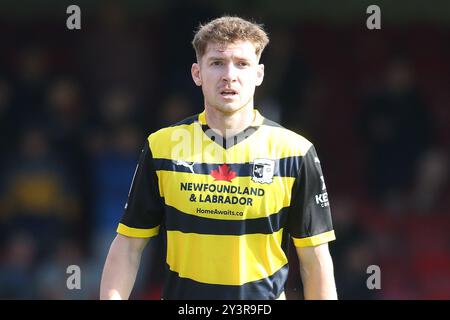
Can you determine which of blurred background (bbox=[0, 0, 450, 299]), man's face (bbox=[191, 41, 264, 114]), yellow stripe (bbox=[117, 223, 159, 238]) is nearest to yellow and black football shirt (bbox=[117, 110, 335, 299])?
yellow stripe (bbox=[117, 223, 159, 238])

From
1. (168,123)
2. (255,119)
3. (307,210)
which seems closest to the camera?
(307,210)

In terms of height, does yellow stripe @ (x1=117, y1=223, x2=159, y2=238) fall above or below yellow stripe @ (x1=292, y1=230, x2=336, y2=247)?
above

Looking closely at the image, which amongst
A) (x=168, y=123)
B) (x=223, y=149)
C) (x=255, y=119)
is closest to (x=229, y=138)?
(x=223, y=149)

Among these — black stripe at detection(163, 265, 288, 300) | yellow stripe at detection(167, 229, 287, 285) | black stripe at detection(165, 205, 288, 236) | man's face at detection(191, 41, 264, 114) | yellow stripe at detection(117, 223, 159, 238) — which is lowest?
black stripe at detection(163, 265, 288, 300)

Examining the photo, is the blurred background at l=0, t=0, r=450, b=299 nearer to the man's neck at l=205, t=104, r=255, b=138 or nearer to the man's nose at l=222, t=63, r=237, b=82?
Result: the man's neck at l=205, t=104, r=255, b=138

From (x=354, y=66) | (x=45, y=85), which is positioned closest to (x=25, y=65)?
(x=45, y=85)

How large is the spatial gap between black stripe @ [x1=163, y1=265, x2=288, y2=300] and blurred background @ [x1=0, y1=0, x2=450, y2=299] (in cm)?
280

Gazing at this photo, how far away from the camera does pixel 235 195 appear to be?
4379 millimetres

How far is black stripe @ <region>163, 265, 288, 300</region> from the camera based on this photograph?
14.2 feet

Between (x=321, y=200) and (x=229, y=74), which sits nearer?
(x=229, y=74)

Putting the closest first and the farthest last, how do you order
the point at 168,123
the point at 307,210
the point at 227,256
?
the point at 227,256, the point at 307,210, the point at 168,123

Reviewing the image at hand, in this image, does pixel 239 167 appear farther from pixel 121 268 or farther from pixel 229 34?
pixel 121 268

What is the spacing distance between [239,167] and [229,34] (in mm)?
618

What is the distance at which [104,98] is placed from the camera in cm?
998
